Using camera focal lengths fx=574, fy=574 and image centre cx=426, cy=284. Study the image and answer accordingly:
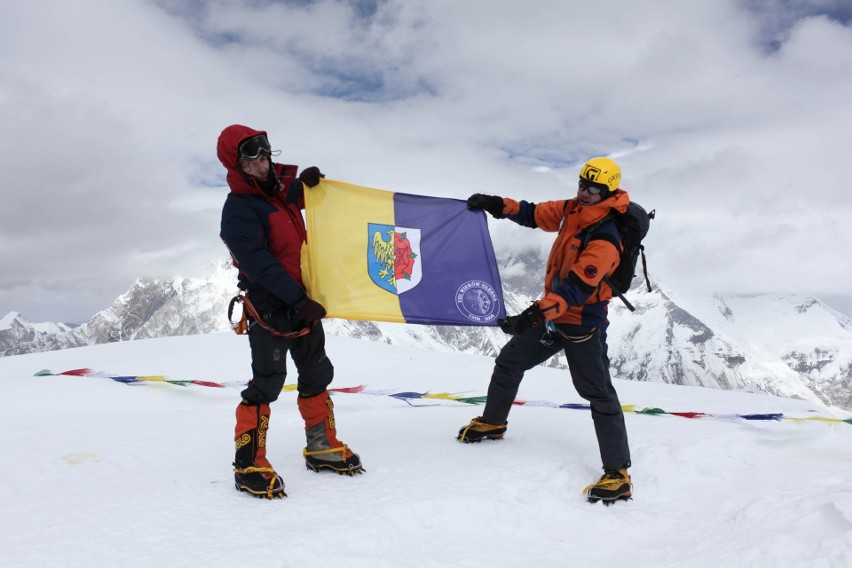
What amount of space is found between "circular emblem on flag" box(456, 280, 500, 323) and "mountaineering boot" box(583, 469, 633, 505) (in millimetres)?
1820

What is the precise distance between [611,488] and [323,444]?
2.29m

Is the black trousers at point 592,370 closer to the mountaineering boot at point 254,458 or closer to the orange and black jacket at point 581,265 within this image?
the orange and black jacket at point 581,265

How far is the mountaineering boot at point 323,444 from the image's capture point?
15.2 feet

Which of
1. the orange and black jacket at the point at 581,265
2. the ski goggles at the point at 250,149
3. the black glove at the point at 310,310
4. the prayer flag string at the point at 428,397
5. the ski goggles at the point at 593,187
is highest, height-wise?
A: the ski goggles at the point at 250,149

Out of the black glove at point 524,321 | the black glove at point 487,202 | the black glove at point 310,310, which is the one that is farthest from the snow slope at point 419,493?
the black glove at point 487,202

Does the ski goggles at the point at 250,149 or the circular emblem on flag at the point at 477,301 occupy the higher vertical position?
the ski goggles at the point at 250,149

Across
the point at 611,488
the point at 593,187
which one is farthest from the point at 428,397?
the point at 593,187

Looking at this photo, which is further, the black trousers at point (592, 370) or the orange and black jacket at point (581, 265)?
the black trousers at point (592, 370)

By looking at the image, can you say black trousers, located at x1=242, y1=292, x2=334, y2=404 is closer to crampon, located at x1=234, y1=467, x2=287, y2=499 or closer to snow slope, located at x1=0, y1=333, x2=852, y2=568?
crampon, located at x1=234, y1=467, x2=287, y2=499

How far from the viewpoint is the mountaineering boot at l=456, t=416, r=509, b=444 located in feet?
17.9

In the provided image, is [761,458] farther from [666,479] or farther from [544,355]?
[544,355]

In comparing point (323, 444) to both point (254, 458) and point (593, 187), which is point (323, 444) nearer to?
point (254, 458)

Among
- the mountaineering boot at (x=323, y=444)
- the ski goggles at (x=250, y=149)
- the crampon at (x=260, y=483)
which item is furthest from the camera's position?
the mountaineering boot at (x=323, y=444)

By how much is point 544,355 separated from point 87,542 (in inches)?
145
